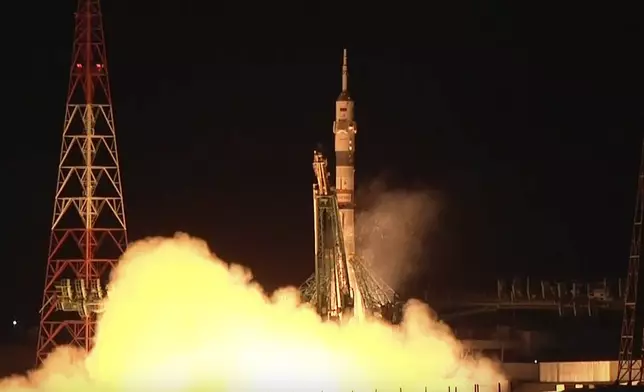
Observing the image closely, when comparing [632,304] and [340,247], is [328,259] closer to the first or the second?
[340,247]

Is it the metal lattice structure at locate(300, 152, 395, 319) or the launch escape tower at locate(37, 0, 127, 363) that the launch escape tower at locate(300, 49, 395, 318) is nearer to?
the metal lattice structure at locate(300, 152, 395, 319)

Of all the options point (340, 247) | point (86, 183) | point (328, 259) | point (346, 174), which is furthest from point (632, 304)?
point (86, 183)

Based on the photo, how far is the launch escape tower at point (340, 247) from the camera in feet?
186

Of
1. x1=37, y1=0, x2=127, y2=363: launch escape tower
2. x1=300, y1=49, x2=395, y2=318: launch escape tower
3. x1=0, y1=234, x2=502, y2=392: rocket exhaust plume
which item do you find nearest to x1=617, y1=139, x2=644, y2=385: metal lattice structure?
x1=0, y1=234, x2=502, y2=392: rocket exhaust plume

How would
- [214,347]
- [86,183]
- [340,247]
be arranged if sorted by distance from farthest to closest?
[340,247] → [86,183] → [214,347]

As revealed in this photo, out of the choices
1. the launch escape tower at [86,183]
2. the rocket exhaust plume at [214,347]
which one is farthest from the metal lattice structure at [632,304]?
the launch escape tower at [86,183]

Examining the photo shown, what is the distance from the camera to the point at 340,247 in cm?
5706

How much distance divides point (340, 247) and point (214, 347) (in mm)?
6474

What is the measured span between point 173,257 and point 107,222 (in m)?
20.2

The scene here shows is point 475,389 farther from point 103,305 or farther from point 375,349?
point 103,305

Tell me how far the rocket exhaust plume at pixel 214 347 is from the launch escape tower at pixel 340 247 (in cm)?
184

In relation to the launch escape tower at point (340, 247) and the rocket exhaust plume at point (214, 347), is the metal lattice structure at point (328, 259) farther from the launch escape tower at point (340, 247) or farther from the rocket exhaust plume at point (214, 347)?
the rocket exhaust plume at point (214, 347)

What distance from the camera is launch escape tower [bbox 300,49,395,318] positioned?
186 feet

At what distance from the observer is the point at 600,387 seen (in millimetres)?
52000
